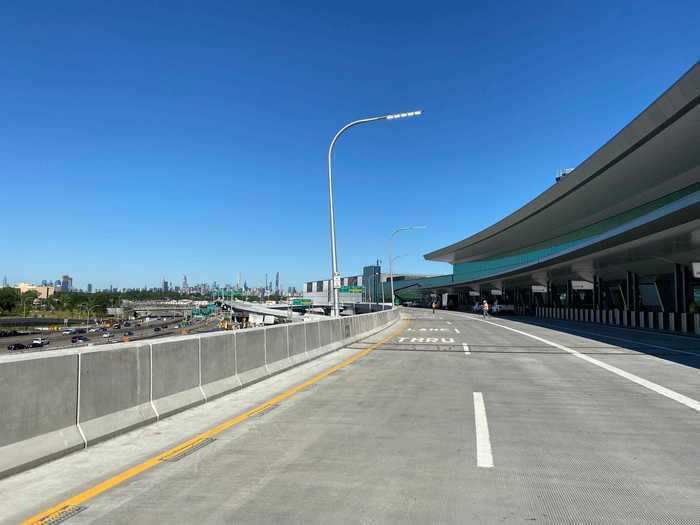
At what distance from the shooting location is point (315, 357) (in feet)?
50.8

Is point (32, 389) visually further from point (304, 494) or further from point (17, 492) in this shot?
point (304, 494)

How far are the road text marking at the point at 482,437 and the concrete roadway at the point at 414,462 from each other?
3 cm

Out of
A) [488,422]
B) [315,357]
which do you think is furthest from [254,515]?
[315,357]

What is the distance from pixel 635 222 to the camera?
25.8 metres

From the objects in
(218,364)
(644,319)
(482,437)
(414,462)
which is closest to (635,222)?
(644,319)

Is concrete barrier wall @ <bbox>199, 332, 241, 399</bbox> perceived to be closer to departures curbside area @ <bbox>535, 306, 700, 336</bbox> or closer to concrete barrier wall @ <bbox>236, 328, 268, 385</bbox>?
concrete barrier wall @ <bbox>236, 328, 268, 385</bbox>

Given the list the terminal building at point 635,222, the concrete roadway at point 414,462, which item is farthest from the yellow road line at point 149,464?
the terminal building at point 635,222

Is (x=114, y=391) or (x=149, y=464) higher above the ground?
(x=114, y=391)

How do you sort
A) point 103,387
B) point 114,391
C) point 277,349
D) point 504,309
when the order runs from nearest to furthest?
point 103,387
point 114,391
point 277,349
point 504,309

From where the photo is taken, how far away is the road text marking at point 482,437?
218 inches

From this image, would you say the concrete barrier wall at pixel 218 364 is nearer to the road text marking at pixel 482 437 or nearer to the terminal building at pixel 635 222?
the road text marking at pixel 482 437

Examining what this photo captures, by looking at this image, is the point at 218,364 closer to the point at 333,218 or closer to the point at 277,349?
the point at 277,349

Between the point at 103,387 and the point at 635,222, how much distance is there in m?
26.3

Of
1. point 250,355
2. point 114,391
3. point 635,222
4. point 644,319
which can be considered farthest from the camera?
point 644,319
